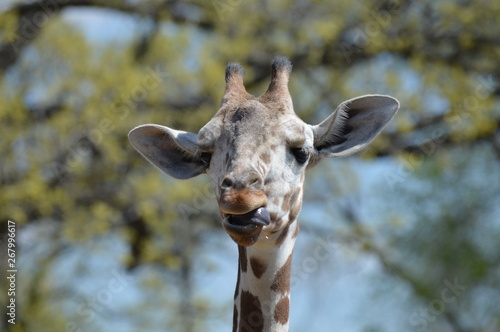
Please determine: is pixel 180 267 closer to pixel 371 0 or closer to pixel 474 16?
pixel 371 0

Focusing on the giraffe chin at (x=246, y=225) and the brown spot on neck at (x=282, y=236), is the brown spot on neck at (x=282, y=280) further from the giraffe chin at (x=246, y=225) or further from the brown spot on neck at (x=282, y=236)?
the giraffe chin at (x=246, y=225)

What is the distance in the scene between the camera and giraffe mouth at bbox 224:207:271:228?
5268mm

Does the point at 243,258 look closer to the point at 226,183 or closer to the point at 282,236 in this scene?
the point at 282,236

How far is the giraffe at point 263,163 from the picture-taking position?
5.36 meters

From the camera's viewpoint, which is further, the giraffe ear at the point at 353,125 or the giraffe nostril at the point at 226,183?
the giraffe ear at the point at 353,125

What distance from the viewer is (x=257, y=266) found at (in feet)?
19.2

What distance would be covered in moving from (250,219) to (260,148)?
0.54 meters

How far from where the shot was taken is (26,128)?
17719mm

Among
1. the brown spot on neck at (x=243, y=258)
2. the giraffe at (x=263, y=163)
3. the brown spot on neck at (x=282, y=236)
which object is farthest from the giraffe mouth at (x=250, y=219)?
the brown spot on neck at (x=243, y=258)

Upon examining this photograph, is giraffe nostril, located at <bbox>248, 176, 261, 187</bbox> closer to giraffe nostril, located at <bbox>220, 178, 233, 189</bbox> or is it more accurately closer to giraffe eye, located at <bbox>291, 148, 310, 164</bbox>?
giraffe nostril, located at <bbox>220, 178, 233, 189</bbox>

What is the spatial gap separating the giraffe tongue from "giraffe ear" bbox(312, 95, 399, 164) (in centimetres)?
91

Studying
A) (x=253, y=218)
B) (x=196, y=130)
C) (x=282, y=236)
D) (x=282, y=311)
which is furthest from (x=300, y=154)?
(x=196, y=130)

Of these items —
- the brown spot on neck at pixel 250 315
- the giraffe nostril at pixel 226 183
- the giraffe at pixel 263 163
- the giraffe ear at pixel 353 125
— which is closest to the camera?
the giraffe nostril at pixel 226 183

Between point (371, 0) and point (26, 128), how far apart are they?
803 cm
